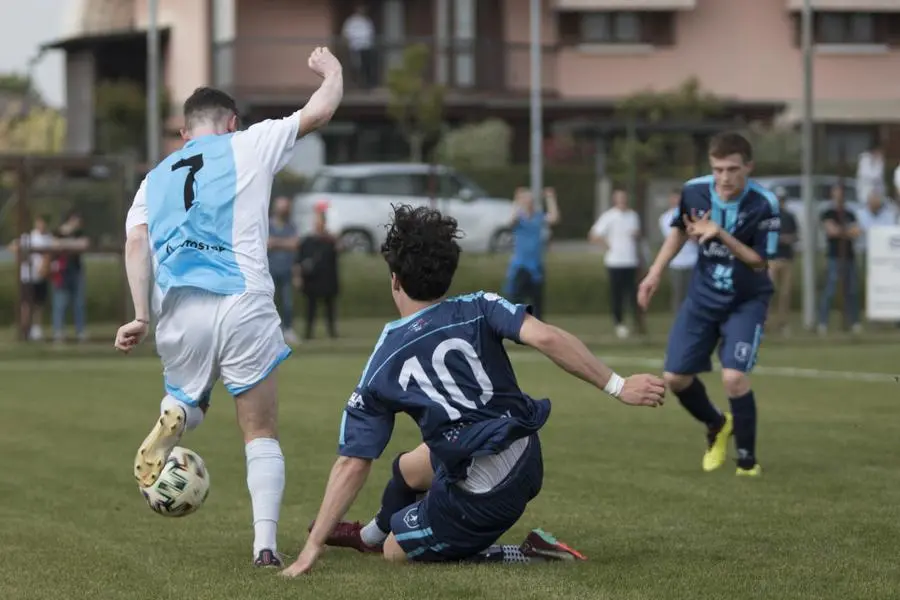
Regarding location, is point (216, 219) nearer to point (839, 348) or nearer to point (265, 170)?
point (265, 170)

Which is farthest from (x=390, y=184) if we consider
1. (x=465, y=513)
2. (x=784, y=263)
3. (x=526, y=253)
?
(x=465, y=513)

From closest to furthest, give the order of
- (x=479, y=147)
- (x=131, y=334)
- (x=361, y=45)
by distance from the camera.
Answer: (x=131, y=334)
(x=479, y=147)
(x=361, y=45)

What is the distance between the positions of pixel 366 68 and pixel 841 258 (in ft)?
64.5

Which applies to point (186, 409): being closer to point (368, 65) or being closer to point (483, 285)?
point (483, 285)

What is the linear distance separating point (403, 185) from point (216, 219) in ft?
88.4

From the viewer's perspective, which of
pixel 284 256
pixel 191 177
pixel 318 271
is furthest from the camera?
pixel 318 271

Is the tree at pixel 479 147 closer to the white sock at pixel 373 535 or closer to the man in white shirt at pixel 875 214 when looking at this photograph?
the man in white shirt at pixel 875 214

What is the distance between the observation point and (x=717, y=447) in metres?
10.8

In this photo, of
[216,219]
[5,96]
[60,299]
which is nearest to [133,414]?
[216,219]

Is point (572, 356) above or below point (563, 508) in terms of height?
above

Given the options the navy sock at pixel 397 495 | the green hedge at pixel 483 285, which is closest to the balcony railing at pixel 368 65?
the green hedge at pixel 483 285

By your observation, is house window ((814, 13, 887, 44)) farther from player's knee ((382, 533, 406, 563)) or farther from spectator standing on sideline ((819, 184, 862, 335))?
player's knee ((382, 533, 406, 563))

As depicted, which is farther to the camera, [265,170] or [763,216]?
[763,216]

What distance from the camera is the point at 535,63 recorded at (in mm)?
34188
